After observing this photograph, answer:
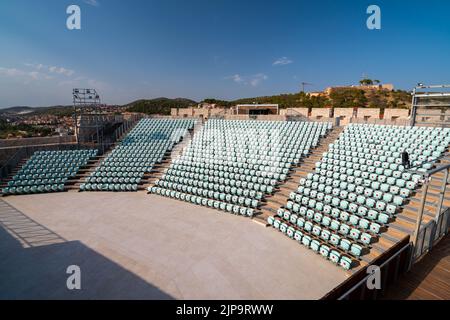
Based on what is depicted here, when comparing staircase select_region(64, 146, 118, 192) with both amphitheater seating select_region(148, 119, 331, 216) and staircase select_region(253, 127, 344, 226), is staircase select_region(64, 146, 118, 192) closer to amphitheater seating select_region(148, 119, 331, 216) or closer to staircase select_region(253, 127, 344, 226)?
amphitheater seating select_region(148, 119, 331, 216)

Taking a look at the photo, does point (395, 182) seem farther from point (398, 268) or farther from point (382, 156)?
point (398, 268)

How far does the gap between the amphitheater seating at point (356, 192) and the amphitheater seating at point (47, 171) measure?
1641 centimetres

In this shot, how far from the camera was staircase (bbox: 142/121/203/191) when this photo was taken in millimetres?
17714

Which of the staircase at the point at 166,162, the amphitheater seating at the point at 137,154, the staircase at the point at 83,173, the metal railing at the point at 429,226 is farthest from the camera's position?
the staircase at the point at 166,162

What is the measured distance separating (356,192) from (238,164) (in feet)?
25.7

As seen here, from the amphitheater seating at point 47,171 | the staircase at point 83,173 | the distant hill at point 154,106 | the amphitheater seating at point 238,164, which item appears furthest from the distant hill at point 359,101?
the amphitheater seating at point 47,171

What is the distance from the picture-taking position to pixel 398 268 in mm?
5879

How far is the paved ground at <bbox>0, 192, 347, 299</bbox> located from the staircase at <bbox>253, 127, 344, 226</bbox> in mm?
1162

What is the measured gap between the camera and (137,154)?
20484 mm

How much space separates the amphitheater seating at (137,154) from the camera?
17.4 m

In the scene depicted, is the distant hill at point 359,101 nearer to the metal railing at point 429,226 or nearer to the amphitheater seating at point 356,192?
the amphitheater seating at point 356,192

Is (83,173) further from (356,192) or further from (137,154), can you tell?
(356,192)

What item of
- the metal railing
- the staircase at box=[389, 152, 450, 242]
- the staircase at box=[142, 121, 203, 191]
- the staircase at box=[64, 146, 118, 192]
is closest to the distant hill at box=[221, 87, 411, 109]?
the staircase at box=[142, 121, 203, 191]
